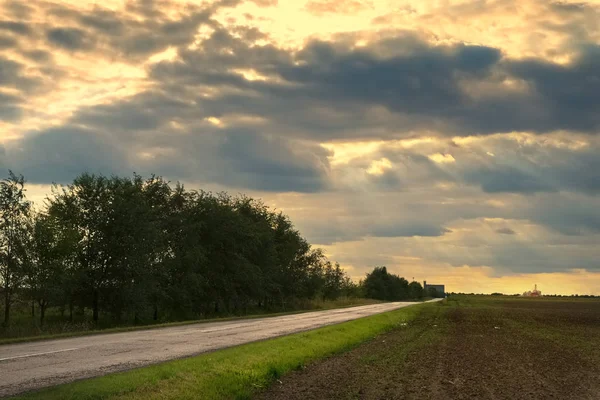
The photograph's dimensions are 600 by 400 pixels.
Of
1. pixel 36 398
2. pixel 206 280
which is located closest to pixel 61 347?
pixel 36 398

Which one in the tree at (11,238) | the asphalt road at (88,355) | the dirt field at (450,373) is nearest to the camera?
the dirt field at (450,373)

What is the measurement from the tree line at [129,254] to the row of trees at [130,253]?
8cm

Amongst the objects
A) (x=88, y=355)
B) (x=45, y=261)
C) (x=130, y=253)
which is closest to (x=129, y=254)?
(x=130, y=253)

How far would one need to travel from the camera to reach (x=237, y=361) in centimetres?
1894

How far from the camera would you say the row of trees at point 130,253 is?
40594mm

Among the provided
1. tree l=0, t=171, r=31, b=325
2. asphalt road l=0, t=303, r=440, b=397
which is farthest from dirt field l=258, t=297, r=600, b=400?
tree l=0, t=171, r=31, b=325

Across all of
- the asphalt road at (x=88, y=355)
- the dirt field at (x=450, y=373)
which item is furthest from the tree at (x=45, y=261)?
the dirt field at (x=450, y=373)

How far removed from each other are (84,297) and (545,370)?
121ft

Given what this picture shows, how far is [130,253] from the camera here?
48219mm

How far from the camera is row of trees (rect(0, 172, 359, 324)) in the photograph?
40594 millimetres

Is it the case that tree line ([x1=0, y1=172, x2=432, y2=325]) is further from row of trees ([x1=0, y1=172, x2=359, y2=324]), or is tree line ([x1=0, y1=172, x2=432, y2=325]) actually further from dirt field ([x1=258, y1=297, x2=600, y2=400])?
dirt field ([x1=258, y1=297, x2=600, y2=400])

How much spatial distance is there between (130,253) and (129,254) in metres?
0.15

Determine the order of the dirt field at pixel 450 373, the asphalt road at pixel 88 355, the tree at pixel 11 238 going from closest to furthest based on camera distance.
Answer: the dirt field at pixel 450 373 < the asphalt road at pixel 88 355 < the tree at pixel 11 238

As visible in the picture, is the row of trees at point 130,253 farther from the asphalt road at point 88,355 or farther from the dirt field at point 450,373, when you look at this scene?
the dirt field at point 450,373
